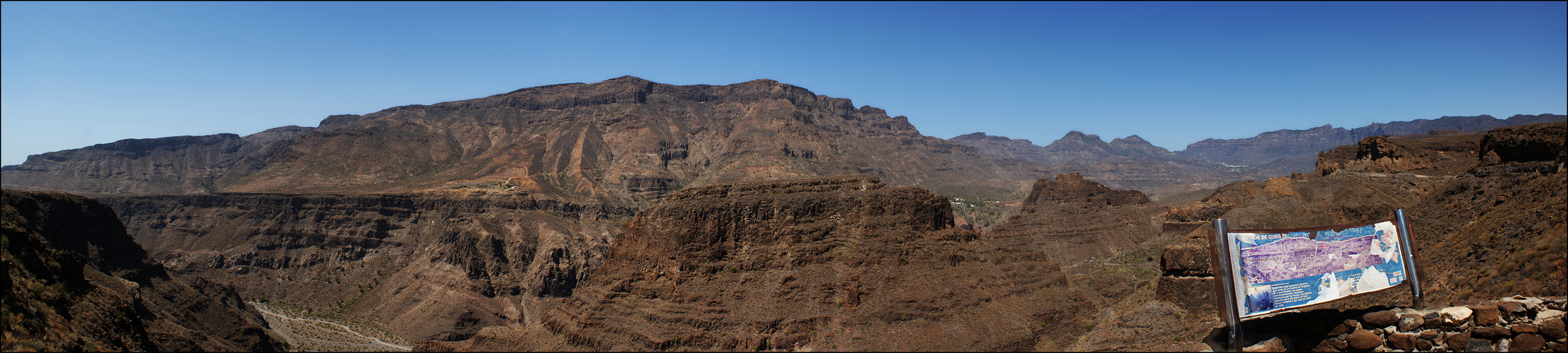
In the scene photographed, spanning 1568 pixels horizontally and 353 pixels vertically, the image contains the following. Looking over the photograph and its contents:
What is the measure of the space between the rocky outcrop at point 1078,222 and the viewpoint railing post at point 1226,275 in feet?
156

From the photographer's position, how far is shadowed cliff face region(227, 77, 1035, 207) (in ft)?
436

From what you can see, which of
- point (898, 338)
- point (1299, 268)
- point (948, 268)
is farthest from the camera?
point (948, 268)

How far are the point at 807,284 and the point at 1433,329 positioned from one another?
2536cm

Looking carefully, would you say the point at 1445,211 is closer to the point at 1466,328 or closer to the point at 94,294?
the point at 1466,328

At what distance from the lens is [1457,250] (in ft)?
61.0

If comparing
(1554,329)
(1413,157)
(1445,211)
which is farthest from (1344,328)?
(1413,157)

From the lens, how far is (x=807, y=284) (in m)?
35.2

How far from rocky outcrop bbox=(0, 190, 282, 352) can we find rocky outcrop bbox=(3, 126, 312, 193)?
106m

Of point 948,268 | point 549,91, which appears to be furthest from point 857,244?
point 549,91

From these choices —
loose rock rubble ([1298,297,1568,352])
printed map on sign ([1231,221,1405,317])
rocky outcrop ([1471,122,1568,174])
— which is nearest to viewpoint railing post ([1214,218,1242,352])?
printed map on sign ([1231,221,1405,317])

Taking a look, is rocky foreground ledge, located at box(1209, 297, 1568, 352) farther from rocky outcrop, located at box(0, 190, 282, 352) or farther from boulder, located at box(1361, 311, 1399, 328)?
rocky outcrop, located at box(0, 190, 282, 352)

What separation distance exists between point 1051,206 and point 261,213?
106 meters

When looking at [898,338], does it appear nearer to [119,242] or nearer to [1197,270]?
[1197,270]

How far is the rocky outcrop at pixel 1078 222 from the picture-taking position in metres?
66.6
